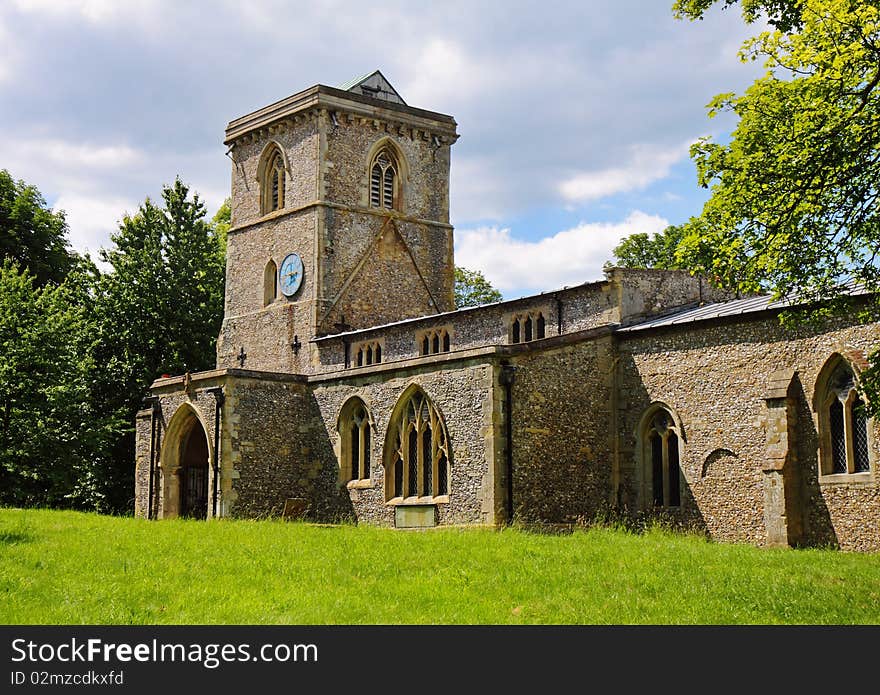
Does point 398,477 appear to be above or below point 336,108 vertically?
below

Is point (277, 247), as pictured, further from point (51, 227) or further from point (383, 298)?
point (51, 227)

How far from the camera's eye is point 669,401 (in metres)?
25.0

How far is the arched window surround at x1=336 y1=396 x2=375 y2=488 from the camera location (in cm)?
2847

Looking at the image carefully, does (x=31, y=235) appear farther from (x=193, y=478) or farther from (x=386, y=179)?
(x=193, y=478)

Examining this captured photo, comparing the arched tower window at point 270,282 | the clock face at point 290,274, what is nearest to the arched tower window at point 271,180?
the arched tower window at point 270,282

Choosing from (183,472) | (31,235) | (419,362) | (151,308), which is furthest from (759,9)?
(31,235)

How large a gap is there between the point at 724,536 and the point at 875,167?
32.9 ft

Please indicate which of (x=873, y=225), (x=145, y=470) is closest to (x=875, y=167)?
(x=873, y=225)

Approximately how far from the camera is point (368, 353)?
3428 cm

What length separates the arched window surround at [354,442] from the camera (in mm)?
28469

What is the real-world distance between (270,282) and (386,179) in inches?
222

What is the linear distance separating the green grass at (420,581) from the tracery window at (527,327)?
8701mm

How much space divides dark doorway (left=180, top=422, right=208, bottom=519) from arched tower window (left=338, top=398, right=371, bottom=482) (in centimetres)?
492

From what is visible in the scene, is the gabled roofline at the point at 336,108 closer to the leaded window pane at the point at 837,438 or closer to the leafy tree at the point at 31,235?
the leafy tree at the point at 31,235
